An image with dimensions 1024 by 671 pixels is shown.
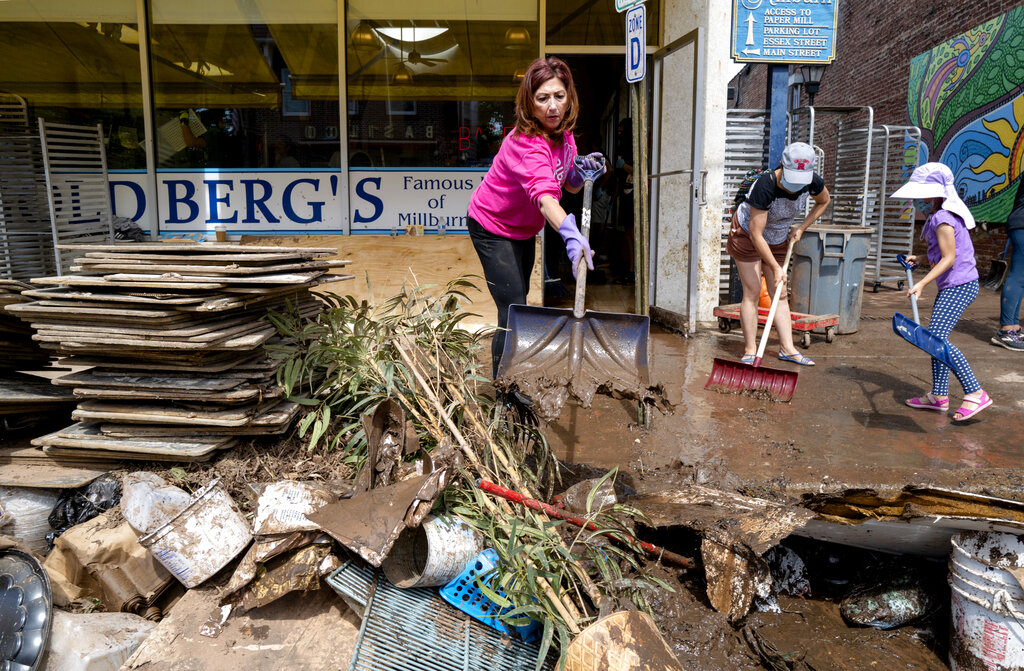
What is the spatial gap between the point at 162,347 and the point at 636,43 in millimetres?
3020

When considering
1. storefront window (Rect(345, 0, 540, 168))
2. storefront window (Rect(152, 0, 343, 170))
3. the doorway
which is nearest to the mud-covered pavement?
the doorway

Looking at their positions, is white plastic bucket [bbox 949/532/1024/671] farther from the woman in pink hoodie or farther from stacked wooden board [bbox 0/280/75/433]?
stacked wooden board [bbox 0/280/75/433]

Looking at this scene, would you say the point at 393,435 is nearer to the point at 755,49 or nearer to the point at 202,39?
the point at 755,49

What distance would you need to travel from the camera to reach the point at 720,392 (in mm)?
5211

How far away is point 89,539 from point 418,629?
4.86 ft

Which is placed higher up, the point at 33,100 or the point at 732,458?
the point at 33,100

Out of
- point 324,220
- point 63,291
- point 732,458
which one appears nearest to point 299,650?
point 63,291

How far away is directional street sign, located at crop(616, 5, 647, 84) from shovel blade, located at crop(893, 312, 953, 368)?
7.08 ft

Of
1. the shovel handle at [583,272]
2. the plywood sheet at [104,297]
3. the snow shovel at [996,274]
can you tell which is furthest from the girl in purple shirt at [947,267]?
the snow shovel at [996,274]

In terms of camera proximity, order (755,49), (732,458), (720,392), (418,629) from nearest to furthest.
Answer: (418,629)
(732,458)
(720,392)
(755,49)

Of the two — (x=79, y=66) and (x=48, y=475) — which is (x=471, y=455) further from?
(x=79, y=66)

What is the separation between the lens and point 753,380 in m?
5.09

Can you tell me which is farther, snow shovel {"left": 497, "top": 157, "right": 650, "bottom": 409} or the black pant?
the black pant

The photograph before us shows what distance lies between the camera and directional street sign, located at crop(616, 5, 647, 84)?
13.9 feet
